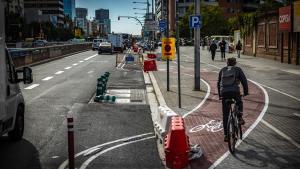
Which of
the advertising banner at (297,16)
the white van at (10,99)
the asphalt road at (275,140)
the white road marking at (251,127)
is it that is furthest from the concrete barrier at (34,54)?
the white van at (10,99)

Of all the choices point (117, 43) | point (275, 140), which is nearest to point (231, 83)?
point (275, 140)

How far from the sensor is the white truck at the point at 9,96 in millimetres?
9844

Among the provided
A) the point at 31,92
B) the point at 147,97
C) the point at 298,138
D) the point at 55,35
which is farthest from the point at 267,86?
the point at 55,35

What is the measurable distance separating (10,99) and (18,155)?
3.62ft

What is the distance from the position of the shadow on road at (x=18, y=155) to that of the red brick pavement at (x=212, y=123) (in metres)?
2.86

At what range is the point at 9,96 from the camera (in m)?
10.8

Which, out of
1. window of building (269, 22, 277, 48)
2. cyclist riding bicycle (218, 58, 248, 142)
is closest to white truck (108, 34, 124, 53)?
window of building (269, 22, 277, 48)

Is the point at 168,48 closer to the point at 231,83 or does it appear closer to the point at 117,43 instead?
the point at 231,83

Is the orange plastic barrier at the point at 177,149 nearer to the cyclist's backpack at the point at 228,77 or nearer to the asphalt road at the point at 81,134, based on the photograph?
the asphalt road at the point at 81,134

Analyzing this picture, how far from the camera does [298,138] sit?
474 inches

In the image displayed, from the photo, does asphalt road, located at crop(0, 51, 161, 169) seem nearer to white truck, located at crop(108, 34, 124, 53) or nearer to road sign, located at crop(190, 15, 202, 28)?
road sign, located at crop(190, 15, 202, 28)

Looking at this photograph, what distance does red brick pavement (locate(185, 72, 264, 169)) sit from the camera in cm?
1038

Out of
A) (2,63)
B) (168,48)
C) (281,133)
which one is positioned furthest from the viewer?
(168,48)

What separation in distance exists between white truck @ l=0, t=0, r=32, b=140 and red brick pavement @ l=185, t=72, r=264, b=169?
350 cm
